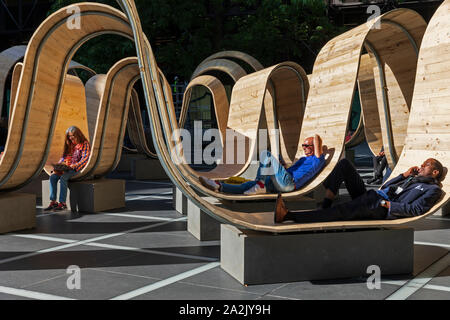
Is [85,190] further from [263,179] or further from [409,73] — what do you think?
[409,73]

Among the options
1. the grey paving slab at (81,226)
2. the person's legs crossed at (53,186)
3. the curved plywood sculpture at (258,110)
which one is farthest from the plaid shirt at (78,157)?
the curved plywood sculpture at (258,110)

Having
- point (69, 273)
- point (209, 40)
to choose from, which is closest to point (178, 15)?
point (209, 40)

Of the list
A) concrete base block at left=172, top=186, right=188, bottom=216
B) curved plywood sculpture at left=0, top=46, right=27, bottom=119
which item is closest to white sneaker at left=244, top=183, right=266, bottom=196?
concrete base block at left=172, top=186, right=188, bottom=216

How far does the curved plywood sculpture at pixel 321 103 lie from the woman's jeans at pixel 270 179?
30cm

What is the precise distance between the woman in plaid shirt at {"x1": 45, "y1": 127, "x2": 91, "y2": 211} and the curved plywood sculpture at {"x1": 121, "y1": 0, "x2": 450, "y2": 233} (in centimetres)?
251

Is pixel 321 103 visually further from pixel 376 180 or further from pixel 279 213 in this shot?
pixel 376 180

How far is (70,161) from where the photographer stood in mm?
9672

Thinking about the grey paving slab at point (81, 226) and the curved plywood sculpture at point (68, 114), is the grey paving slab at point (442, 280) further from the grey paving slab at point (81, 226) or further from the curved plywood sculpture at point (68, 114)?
the curved plywood sculpture at point (68, 114)

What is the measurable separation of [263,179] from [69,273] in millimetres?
2860

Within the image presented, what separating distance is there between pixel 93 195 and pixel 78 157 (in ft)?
2.84

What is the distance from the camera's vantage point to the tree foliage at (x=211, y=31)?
19734 millimetres
